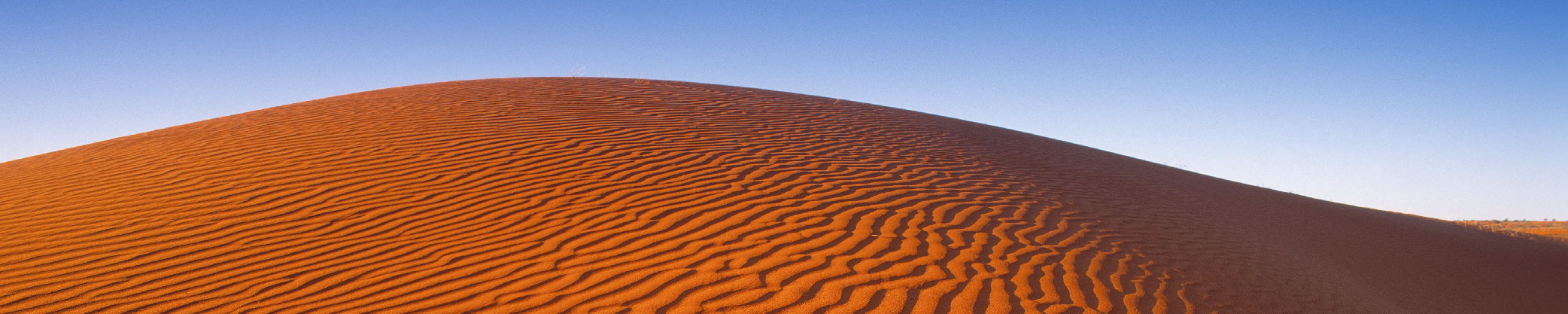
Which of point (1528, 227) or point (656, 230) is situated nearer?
point (656, 230)

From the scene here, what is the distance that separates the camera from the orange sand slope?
460 cm

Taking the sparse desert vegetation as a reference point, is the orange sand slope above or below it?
below

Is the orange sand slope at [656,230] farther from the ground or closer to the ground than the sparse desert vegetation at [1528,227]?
closer to the ground

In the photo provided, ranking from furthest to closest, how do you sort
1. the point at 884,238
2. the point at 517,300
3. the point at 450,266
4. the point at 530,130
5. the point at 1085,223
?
the point at 530,130, the point at 1085,223, the point at 884,238, the point at 450,266, the point at 517,300

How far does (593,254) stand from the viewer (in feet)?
16.5

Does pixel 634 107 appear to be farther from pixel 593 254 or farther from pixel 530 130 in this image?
pixel 593 254

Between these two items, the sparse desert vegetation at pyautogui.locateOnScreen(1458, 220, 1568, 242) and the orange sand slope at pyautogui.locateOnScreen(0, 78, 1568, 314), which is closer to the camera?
the orange sand slope at pyautogui.locateOnScreen(0, 78, 1568, 314)

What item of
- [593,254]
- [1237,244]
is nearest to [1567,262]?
[1237,244]

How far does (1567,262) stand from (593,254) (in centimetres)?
1095

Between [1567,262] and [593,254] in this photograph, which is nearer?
[593,254]

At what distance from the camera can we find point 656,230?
5496 millimetres

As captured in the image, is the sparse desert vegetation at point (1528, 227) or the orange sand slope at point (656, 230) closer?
the orange sand slope at point (656, 230)

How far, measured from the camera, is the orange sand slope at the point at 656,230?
15.1ft

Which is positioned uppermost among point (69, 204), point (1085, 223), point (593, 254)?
point (1085, 223)
